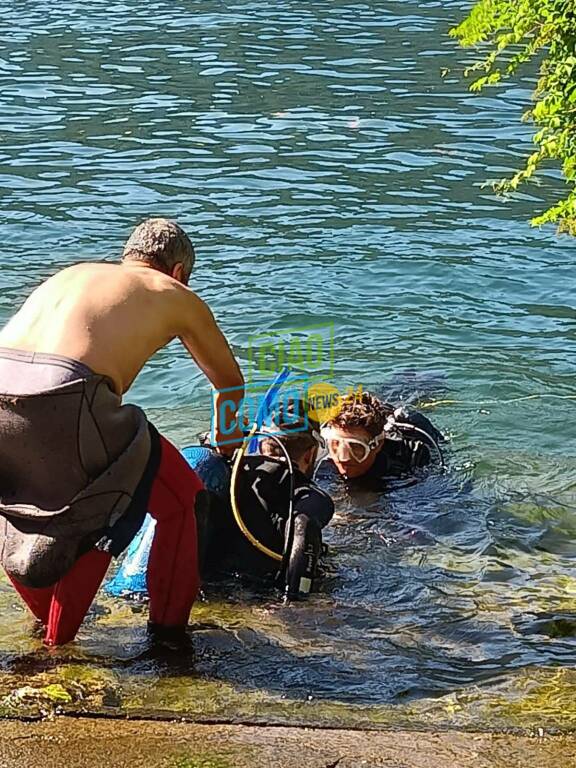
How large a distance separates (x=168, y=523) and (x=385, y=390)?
503 centimetres

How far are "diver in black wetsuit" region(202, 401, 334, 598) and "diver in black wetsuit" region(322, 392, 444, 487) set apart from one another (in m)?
1.27

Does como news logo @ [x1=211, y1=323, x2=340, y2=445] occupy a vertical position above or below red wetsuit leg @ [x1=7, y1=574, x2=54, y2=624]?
below

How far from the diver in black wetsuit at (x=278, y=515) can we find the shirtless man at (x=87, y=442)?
0.72 metres

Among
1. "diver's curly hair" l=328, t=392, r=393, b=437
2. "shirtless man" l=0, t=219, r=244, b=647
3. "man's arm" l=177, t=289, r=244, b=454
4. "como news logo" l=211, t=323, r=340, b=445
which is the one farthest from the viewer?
"como news logo" l=211, t=323, r=340, b=445

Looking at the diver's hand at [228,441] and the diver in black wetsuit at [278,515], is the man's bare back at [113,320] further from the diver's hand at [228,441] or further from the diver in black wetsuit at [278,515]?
the diver in black wetsuit at [278,515]

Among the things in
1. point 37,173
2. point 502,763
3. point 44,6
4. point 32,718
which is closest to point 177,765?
point 32,718

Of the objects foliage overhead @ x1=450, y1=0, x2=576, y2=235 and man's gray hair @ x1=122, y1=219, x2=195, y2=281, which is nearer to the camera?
man's gray hair @ x1=122, y1=219, x2=195, y2=281

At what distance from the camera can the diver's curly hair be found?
7258 mm

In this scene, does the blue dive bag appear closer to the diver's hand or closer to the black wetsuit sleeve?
the diver's hand

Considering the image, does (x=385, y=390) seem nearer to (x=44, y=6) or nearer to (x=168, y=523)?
(x=168, y=523)

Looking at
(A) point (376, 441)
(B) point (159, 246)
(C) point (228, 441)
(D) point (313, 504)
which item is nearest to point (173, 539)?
(C) point (228, 441)

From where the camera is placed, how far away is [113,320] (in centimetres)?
466

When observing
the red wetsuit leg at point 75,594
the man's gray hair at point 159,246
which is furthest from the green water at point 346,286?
the man's gray hair at point 159,246

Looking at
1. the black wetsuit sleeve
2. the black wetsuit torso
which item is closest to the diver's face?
the black wetsuit torso
